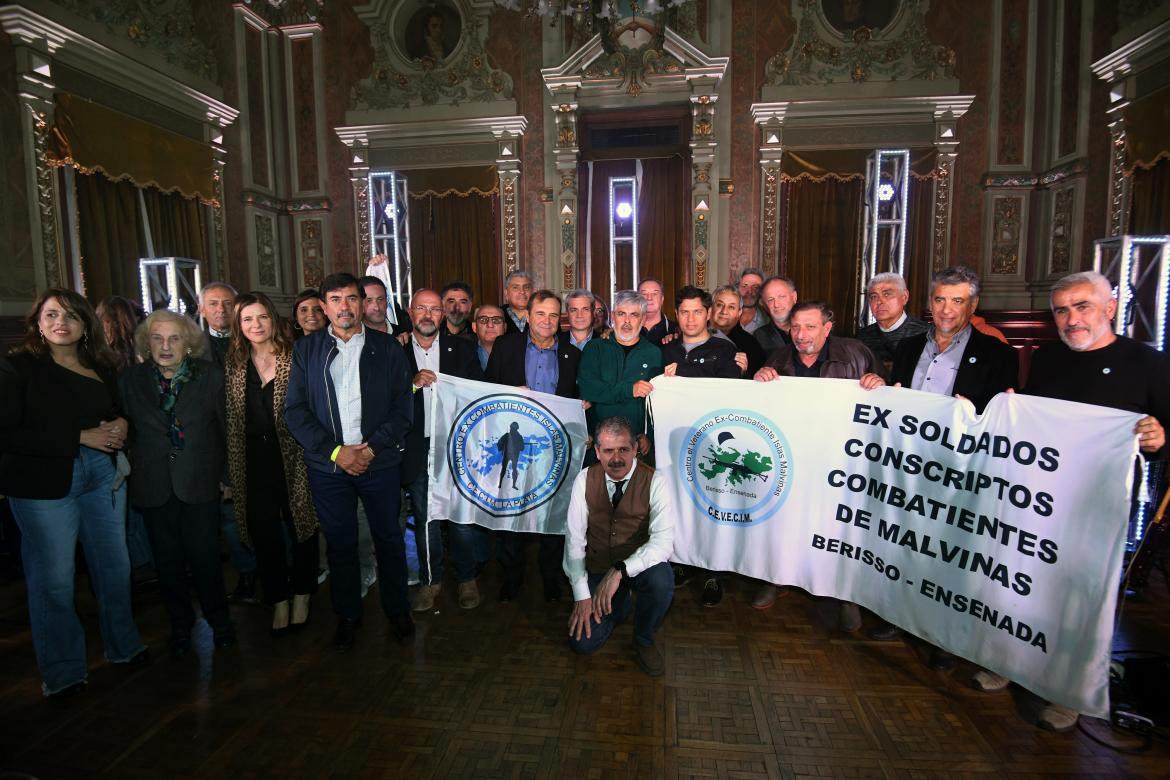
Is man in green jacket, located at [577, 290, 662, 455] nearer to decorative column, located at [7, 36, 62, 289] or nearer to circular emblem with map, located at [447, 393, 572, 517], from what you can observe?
circular emblem with map, located at [447, 393, 572, 517]

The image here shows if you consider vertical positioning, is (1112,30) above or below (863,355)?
above

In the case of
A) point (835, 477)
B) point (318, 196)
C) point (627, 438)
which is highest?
point (318, 196)

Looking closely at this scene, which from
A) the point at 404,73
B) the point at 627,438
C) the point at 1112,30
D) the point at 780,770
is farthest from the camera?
the point at 404,73

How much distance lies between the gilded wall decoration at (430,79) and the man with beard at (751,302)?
5.17m

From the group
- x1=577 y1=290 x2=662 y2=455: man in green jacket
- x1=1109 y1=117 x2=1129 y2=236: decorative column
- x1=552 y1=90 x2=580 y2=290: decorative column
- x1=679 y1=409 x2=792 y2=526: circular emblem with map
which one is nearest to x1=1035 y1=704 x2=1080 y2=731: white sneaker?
x1=679 y1=409 x2=792 y2=526: circular emblem with map

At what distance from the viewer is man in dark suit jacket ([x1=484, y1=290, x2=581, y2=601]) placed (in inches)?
123

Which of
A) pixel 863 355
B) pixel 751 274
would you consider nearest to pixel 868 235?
pixel 751 274

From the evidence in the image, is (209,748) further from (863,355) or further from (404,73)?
(404,73)

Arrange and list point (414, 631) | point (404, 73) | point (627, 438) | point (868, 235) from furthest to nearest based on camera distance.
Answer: point (404, 73) < point (868, 235) < point (414, 631) < point (627, 438)

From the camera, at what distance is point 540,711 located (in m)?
2.25

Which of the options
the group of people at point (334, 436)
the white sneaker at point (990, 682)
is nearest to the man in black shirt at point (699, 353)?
the group of people at point (334, 436)

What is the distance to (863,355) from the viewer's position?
9.29ft

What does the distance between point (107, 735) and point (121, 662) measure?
1.62 feet

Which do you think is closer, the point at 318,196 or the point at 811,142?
the point at 811,142
